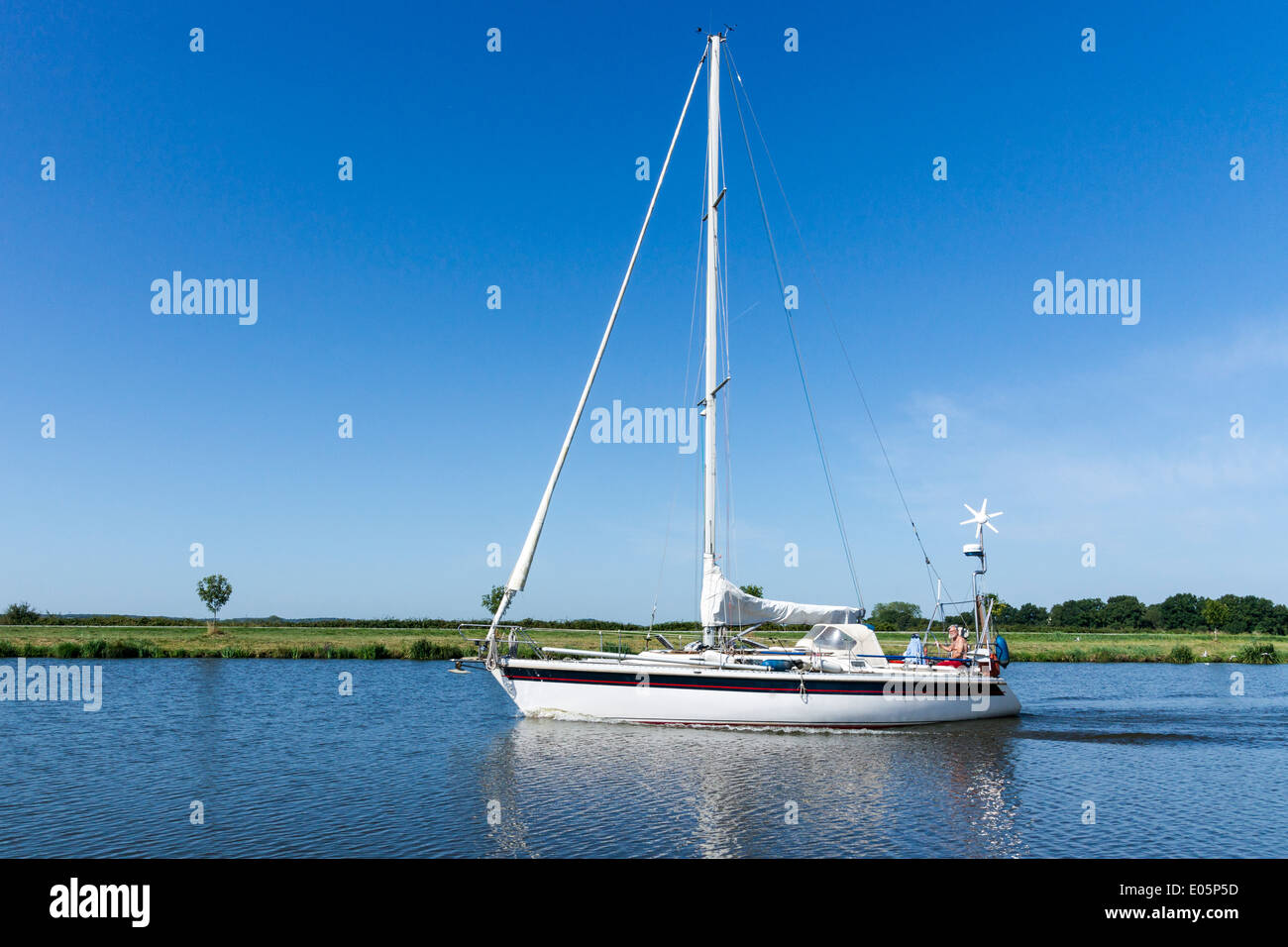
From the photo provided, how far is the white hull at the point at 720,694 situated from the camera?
27094 mm

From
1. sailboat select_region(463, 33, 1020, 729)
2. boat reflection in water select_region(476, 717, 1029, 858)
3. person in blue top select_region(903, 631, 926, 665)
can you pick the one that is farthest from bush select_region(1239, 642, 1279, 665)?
boat reflection in water select_region(476, 717, 1029, 858)

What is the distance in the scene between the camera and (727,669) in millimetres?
27141

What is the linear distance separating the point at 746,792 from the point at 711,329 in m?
17.3

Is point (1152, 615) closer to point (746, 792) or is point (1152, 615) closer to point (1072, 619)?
point (1072, 619)

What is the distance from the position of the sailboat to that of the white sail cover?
0.14ft

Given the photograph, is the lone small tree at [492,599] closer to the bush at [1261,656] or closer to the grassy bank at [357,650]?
the grassy bank at [357,650]

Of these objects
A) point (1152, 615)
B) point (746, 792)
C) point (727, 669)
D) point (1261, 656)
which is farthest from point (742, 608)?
point (1152, 615)

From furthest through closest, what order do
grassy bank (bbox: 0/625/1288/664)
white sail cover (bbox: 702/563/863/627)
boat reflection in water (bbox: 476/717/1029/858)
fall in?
1. grassy bank (bbox: 0/625/1288/664)
2. white sail cover (bbox: 702/563/863/627)
3. boat reflection in water (bbox: 476/717/1029/858)

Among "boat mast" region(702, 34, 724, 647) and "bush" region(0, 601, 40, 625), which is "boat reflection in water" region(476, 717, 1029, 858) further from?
"bush" region(0, 601, 40, 625)

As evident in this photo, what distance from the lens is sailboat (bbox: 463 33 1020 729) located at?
1073 inches
